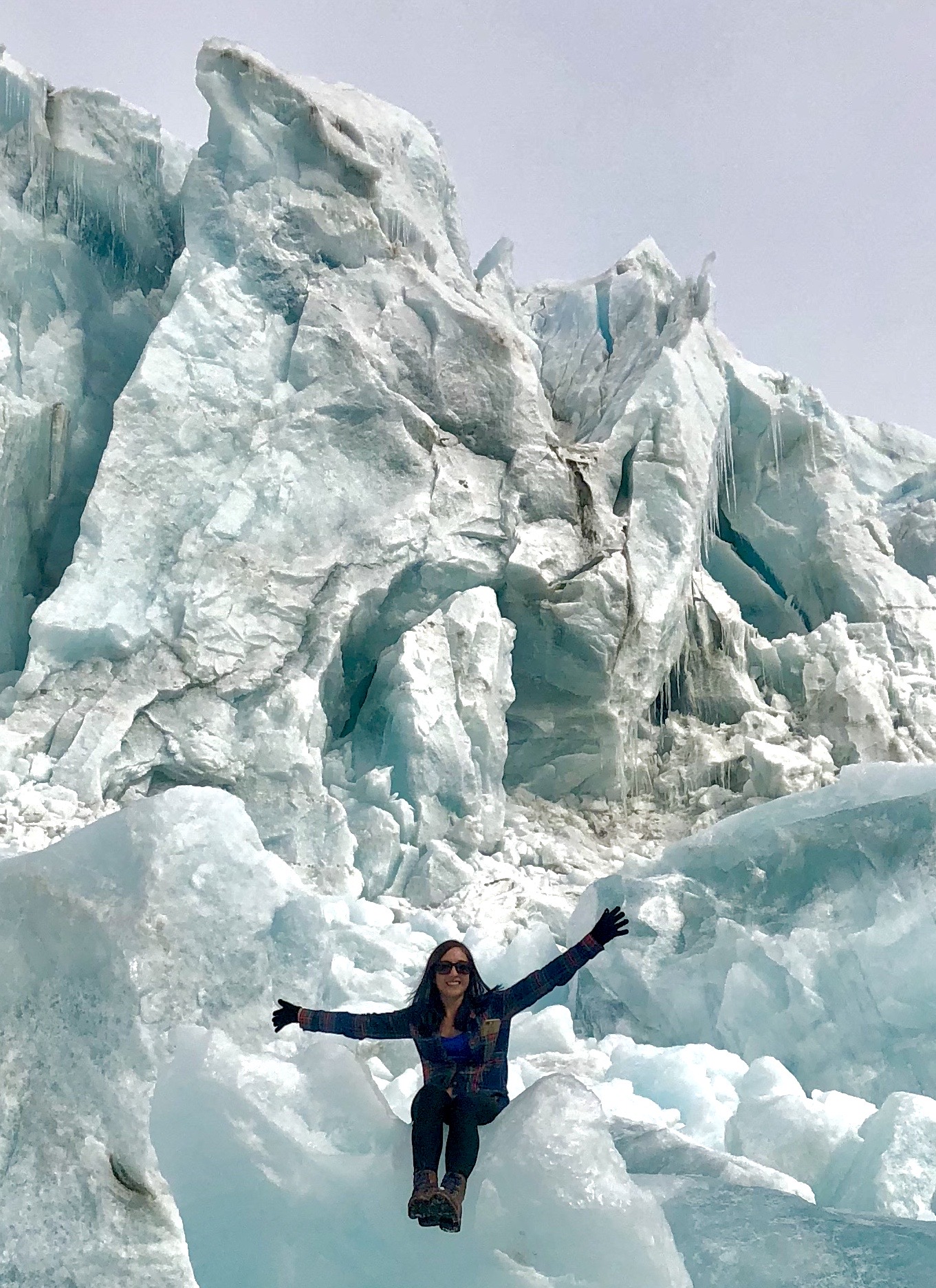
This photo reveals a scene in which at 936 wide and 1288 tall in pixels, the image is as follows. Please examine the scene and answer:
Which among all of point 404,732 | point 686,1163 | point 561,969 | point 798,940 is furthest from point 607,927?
point 404,732

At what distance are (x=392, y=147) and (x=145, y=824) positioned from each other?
1360 cm

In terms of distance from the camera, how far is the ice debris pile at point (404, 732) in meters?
2.50

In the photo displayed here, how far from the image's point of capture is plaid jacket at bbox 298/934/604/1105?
2.58 metres

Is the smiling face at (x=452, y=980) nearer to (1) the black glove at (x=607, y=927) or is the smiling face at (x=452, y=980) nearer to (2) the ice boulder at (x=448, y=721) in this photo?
(1) the black glove at (x=607, y=927)

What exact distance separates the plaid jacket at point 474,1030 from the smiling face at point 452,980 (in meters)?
0.07

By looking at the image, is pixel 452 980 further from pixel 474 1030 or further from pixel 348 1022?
pixel 348 1022

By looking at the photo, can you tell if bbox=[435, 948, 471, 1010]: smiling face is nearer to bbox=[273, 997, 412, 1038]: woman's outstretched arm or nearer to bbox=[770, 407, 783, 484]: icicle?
bbox=[273, 997, 412, 1038]: woman's outstretched arm

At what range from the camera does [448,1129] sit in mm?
2432

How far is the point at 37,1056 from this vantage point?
258cm

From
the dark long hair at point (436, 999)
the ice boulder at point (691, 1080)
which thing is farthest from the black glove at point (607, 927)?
the ice boulder at point (691, 1080)

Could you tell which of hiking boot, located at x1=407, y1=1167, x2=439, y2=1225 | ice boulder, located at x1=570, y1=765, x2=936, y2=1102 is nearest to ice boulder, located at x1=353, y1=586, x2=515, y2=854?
ice boulder, located at x1=570, y1=765, x2=936, y2=1102

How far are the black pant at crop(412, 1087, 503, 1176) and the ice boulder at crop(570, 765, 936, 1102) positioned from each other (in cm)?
371

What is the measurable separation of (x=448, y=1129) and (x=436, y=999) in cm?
34

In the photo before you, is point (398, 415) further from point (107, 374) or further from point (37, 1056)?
point (37, 1056)
